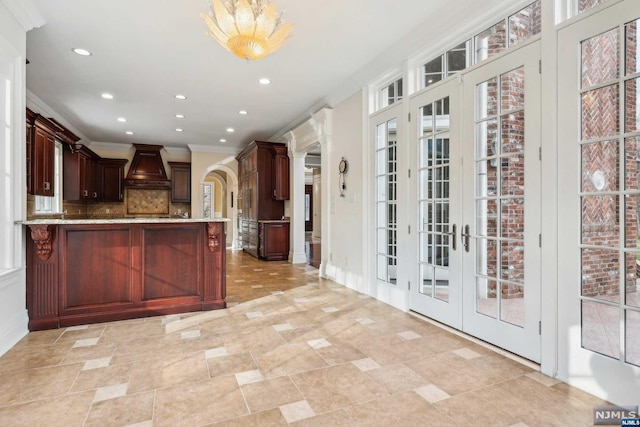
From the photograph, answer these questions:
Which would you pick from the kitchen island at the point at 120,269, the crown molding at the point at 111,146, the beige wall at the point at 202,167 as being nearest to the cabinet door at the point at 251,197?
the beige wall at the point at 202,167

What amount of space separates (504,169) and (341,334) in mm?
1965

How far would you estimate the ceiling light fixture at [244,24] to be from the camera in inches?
85.5

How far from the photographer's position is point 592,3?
2137 millimetres

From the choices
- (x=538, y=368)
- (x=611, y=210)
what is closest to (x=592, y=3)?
(x=611, y=210)

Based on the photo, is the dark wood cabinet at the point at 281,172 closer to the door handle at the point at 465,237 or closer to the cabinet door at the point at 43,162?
the cabinet door at the point at 43,162

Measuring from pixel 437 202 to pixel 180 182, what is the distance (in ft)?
25.2

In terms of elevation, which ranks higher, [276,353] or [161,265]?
[161,265]

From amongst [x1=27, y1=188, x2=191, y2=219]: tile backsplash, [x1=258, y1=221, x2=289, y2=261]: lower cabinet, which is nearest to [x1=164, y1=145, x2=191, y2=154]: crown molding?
[x1=27, y1=188, x2=191, y2=219]: tile backsplash

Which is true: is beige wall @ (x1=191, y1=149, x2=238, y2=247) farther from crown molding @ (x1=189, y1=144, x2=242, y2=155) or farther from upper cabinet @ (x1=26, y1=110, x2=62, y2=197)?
upper cabinet @ (x1=26, y1=110, x2=62, y2=197)

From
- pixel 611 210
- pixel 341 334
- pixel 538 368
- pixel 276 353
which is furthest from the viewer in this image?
pixel 341 334

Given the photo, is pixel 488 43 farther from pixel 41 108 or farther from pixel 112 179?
pixel 112 179

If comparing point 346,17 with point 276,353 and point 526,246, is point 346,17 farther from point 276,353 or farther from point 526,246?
point 276,353

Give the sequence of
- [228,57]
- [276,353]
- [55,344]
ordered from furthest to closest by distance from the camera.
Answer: [228,57] → [55,344] → [276,353]

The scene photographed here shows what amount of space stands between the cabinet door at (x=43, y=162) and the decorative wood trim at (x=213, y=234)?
2.73m
